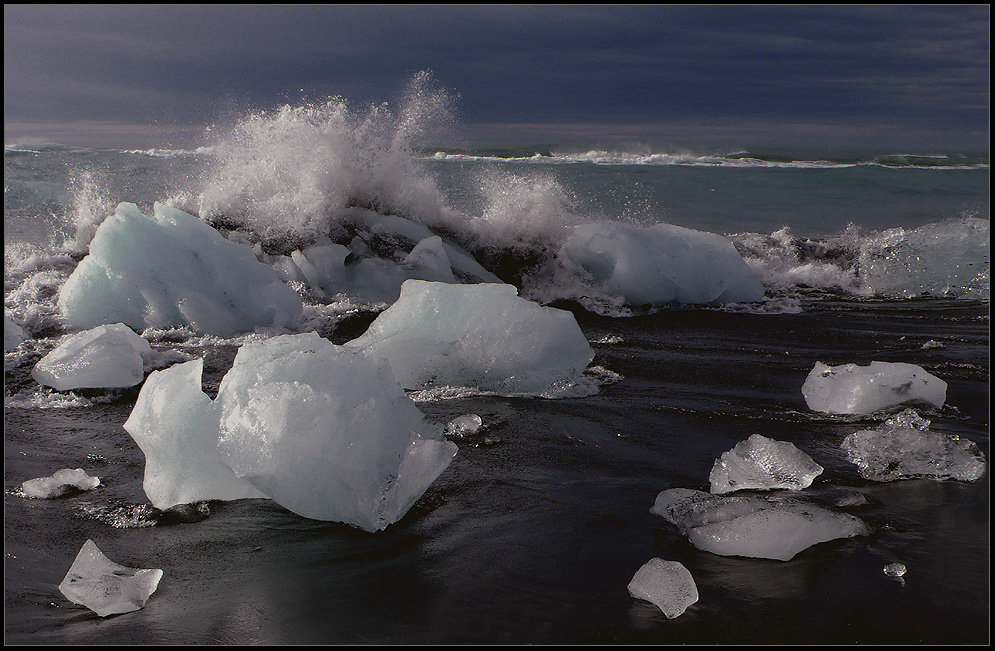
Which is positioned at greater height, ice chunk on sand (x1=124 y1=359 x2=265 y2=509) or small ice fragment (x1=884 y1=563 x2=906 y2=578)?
ice chunk on sand (x1=124 y1=359 x2=265 y2=509)

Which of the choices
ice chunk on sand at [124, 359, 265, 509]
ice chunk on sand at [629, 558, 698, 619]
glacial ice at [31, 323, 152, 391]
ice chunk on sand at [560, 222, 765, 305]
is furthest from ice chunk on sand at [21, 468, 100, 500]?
ice chunk on sand at [560, 222, 765, 305]

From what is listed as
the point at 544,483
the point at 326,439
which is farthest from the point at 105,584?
the point at 544,483

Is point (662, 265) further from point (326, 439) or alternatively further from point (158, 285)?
point (326, 439)

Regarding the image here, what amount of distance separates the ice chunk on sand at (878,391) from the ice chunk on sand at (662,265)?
2752mm

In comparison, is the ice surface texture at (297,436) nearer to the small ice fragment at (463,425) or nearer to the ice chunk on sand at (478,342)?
the small ice fragment at (463,425)

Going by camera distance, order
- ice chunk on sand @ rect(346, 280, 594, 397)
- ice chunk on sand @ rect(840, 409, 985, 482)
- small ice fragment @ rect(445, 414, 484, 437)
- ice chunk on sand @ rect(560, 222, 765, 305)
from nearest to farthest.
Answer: ice chunk on sand @ rect(840, 409, 985, 482)
small ice fragment @ rect(445, 414, 484, 437)
ice chunk on sand @ rect(346, 280, 594, 397)
ice chunk on sand @ rect(560, 222, 765, 305)

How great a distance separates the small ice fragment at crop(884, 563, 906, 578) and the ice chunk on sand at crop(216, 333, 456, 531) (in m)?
1.41

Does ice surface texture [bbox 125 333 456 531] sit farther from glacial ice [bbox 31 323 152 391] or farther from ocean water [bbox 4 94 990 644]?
glacial ice [bbox 31 323 152 391]

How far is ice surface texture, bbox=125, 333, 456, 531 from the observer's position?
8.31 ft

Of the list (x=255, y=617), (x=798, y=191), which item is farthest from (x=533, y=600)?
(x=798, y=191)

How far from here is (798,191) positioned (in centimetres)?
1753

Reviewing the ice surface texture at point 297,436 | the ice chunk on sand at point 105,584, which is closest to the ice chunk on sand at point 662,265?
the ice surface texture at point 297,436

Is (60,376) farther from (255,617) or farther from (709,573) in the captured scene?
(709,573)

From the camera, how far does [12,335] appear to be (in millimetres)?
5035
